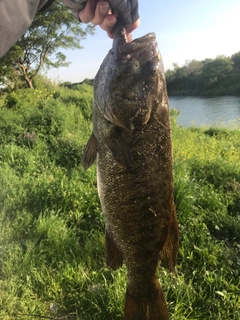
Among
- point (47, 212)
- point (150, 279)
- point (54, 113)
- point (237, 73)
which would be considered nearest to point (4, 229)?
point (47, 212)

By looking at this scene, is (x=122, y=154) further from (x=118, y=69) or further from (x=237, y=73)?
(x=237, y=73)

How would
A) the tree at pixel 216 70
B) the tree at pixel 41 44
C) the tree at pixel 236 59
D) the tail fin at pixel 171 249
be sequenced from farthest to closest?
1. the tree at pixel 236 59
2. the tree at pixel 216 70
3. the tree at pixel 41 44
4. the tail fin at pixel 171 249

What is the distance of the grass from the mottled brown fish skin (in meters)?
1.26

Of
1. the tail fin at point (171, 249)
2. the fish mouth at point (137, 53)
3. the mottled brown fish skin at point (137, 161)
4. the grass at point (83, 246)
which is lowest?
the grass at point (83, 246)

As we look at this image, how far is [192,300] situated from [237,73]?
50676 mm

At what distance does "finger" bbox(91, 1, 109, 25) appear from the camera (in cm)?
164

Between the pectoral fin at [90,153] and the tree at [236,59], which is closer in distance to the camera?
the pectoral fin at [90,153]

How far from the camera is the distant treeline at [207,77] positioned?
43750 mm

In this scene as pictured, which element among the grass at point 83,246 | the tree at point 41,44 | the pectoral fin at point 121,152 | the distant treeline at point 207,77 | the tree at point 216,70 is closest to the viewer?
the pectoral fin at point 121,152

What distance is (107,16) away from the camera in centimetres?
165

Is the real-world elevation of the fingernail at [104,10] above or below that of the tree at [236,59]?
below

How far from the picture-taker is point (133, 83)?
169 centimetres

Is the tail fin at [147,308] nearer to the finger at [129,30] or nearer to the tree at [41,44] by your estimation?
the finger at [129,30]

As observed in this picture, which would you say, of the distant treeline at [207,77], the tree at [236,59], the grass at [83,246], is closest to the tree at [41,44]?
the grass at [83,246]
